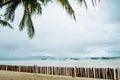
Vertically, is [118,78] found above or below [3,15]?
below

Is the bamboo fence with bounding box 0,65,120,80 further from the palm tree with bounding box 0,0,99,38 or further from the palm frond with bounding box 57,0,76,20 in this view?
the palm frond with bounding box 57,0,76,20

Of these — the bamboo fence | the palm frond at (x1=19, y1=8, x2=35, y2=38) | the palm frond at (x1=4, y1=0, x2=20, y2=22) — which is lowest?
the bamboo fence

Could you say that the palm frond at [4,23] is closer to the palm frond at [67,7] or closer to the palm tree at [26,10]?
the palm tree at [26,10]

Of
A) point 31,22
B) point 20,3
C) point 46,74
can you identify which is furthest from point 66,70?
point 20,3

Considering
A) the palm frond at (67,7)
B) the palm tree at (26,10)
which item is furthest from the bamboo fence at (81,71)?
Result: the palm frond at (67,7)

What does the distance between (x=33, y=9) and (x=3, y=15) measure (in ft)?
4.76

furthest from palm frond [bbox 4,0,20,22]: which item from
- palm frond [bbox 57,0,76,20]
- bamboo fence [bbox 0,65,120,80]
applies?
bamboo fence [bbox 0,65,120,80]

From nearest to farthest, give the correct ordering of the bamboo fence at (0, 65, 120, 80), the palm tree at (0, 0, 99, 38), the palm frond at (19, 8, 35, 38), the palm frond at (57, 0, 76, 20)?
the palm frond at (57, 0, 76, 20) < the palm tree at (0, 0, 99, 38) < the palm frond at (19, 8, 35, 38) < the bamboo fence at (0, 65, 120, 80)

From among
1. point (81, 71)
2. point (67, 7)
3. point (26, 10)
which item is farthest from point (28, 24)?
point (81, 71)

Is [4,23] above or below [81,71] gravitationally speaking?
above

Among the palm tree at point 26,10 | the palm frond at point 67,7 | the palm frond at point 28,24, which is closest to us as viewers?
the palm frond at point 67,7

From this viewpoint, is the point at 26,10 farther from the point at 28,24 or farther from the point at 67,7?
the point at 67,7

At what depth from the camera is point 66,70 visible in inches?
765

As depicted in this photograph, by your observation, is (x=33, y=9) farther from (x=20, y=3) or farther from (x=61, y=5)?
(x=61, y=5)
